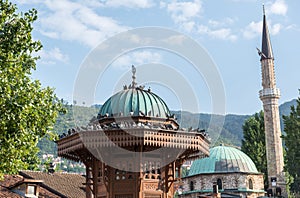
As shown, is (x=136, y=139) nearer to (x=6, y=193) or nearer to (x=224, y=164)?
(x=6, y=193)

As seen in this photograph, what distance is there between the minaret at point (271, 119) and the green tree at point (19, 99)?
38966 mm

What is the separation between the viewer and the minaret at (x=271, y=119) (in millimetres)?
48469

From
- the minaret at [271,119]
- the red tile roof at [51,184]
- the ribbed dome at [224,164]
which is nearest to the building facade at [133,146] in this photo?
the red tile roof at [51,184]

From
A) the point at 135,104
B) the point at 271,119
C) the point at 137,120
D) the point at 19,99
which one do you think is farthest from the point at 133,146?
the point at 271,119

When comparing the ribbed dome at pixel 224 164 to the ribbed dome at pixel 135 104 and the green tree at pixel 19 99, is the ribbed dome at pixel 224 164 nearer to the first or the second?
the ribbed dome at pixel 135 104

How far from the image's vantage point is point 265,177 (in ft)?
167

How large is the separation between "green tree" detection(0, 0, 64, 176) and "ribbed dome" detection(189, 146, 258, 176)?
33.0 m

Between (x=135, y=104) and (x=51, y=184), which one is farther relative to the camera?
(x=51, y=184)

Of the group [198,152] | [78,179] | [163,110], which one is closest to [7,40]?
[163,110]

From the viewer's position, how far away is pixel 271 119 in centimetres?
4994

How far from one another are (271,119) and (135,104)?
38690 mm

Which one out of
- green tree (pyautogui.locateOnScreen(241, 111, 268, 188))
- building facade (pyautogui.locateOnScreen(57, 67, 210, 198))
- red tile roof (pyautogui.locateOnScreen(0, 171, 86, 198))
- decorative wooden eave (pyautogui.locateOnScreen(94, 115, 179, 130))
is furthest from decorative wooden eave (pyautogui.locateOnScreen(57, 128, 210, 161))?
green tree (pyautogui.locateOnScreen(241, 111, 268, 188))

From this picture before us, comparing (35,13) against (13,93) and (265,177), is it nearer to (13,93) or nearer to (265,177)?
(13,93)

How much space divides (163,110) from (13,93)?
4.86m
